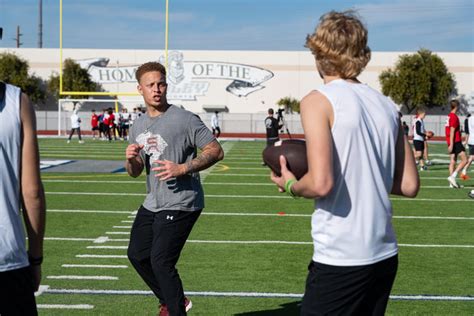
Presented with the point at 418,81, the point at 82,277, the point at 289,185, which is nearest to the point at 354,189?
the point at 289,185

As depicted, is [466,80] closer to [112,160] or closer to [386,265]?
[112,160]

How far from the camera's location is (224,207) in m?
12.2

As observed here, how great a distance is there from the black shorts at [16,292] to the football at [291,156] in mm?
1120

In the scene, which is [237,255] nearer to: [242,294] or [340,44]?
[242,294]

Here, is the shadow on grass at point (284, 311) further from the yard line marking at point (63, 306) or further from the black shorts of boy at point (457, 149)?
the black shorts of boy at point (457, 149)

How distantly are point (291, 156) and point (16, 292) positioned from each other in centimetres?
124

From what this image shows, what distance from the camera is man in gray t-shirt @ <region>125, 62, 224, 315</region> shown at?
17.0ft

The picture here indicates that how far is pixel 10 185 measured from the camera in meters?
3.04

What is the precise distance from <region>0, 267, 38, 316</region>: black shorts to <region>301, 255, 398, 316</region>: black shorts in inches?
43.5

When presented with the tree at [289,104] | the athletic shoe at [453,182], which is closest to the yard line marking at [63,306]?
the athletic shoe at [453,182]

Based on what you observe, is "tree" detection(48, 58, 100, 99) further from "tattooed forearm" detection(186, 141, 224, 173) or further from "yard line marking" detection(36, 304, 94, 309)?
"tattooed forearm" detection(186, 141, 224, 173)

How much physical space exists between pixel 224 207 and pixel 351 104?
9121 mm

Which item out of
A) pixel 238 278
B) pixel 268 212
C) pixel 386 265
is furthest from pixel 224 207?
pixel 386 265

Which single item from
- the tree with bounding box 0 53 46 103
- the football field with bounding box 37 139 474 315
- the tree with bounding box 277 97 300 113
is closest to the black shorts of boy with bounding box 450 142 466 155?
the football field with bounding box 37 139 474 315
